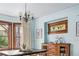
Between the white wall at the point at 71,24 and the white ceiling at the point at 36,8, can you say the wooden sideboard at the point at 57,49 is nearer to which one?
the white wall at the point at 71,24

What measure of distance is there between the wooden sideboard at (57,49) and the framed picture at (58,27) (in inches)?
9.4

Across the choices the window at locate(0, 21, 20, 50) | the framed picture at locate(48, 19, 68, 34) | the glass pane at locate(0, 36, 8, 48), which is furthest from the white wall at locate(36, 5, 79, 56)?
the glass pane at locate(0, 36, 8, 48)

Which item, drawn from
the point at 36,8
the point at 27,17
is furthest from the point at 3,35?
the point at 36,8

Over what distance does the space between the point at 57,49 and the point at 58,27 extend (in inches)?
16.1

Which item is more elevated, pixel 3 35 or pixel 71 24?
pixel 71 24

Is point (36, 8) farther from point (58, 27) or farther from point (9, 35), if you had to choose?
point (9, 35)

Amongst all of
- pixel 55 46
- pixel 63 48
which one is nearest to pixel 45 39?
pixel 55 46

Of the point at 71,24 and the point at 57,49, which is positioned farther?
the point at 57,49

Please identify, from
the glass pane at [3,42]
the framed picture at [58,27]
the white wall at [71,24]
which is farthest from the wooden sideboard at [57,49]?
the glass pane at [3,42]

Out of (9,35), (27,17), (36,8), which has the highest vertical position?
(36,8)

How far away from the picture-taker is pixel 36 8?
2.18 metres

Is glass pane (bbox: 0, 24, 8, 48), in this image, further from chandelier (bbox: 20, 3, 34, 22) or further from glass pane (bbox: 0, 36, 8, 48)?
chandelier (bbox: 20, 3, 34, 22)

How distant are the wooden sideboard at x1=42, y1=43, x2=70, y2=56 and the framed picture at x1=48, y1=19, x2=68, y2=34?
0.79ft

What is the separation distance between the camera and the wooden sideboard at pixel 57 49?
2.16 m
